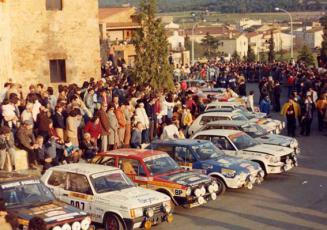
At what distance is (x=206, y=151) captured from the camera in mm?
19828

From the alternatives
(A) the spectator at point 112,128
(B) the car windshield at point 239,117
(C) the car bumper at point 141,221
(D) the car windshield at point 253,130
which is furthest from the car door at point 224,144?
(C) the car bumper at point 141,221

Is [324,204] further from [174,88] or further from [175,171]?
[174,88]

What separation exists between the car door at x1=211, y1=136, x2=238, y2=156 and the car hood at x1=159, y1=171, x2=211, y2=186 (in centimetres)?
345

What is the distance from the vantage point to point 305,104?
96.5 ft

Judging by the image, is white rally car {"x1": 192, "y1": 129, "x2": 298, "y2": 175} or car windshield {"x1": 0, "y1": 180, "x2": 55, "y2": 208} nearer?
car windshield {"x1": 0, "y1": 180, "x2": 55, "y2": 208}

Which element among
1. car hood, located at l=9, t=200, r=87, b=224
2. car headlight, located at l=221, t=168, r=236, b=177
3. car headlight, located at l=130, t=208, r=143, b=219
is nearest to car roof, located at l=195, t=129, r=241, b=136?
car headlight, located at l=221, t=168, r=236, b=177

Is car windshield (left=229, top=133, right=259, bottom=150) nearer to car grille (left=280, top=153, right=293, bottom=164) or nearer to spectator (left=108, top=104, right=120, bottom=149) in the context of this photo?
car grille (left=280, top=153, right=293, bottom=164)

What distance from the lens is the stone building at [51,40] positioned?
101 ft

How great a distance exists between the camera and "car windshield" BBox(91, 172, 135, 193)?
1591 cm

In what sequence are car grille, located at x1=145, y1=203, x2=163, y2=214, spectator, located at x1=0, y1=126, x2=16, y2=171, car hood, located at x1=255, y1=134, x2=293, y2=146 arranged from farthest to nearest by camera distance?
1. car hood, located at x1=255, y1=134, x2=293, y2=146
2. spectator, located at x1=0, y1=126, x2=16, y2=171
3. car grille, located at x1=145, y1=203, x2=163, y2=214

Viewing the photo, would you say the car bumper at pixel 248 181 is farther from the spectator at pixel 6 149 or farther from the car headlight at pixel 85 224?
the car headlight at pixel 85 224

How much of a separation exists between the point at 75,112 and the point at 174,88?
13.0m

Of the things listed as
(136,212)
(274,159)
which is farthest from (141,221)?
(274,159)

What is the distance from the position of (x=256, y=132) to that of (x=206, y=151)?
→ 4.36 m
